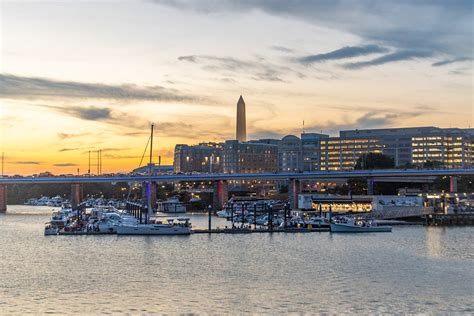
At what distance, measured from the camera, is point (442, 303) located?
41969 millimetres

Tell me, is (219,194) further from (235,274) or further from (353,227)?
(235,274)

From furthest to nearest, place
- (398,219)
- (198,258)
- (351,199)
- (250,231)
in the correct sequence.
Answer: (351,199) → (398,219) → (250,231) → (198,258)

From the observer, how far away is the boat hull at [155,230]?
82688 millimetres

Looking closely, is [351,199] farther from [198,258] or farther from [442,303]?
[442,303]

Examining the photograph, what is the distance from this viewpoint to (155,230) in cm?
8288

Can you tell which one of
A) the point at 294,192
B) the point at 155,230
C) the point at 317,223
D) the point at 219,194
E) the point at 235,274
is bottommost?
the point at 235,274

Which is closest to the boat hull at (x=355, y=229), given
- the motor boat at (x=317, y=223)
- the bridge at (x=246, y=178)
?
the motor boat at (x=317, y=223)

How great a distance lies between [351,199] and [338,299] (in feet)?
307

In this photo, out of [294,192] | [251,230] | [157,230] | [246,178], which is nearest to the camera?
[157,230]

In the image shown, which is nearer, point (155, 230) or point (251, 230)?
point (155, 230)

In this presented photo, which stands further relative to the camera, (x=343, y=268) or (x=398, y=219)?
(x=398, y=219)

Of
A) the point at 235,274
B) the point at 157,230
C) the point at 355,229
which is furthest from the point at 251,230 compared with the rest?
the point at 235,274

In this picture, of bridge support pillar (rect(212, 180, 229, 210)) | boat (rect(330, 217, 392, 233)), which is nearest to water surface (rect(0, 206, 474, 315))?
boat (rect(330, 217, 392, 233))

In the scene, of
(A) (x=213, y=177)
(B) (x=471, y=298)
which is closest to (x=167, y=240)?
(B) (x=471, y=298)
